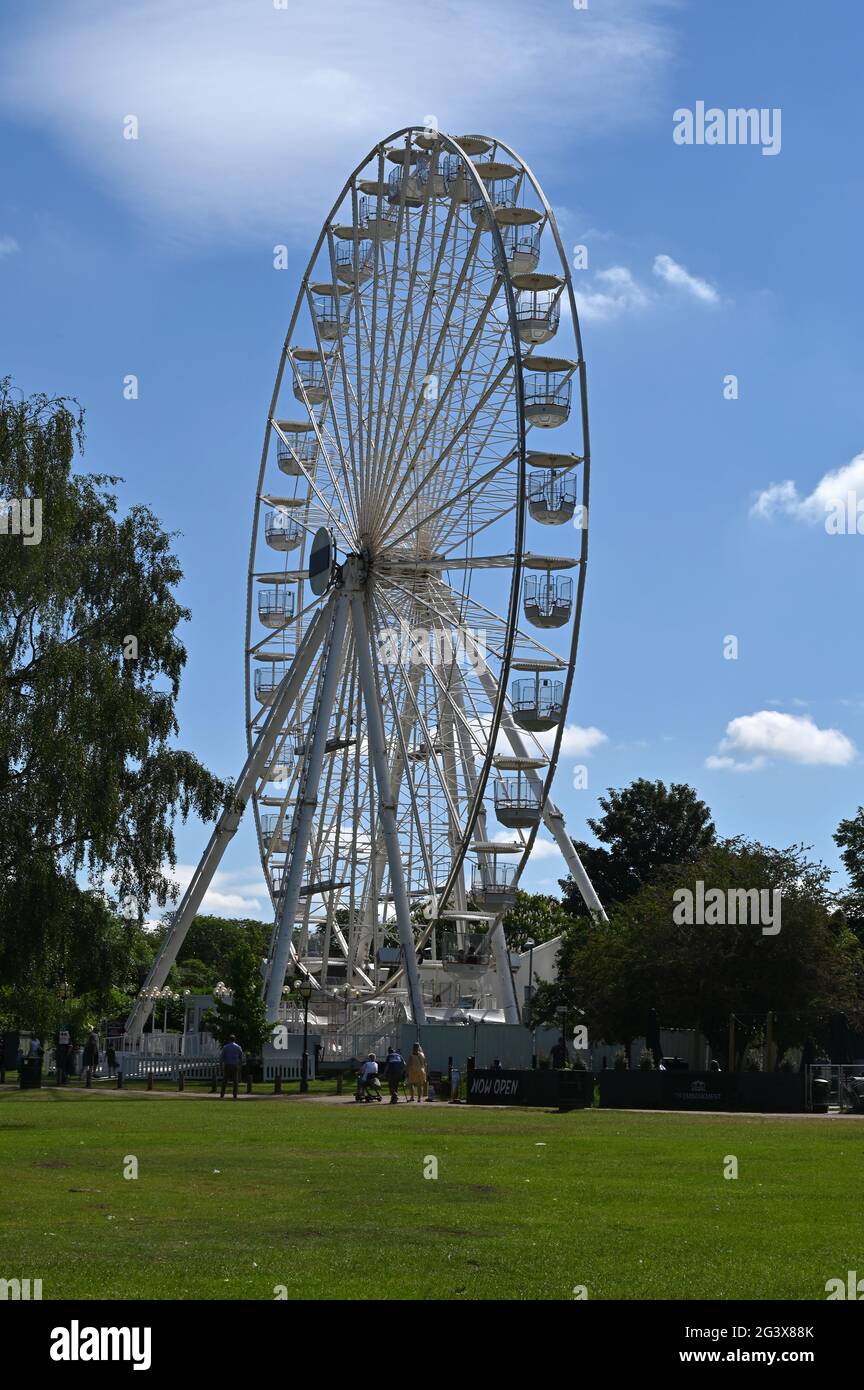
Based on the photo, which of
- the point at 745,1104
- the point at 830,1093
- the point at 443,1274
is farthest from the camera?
the point at 830,1093

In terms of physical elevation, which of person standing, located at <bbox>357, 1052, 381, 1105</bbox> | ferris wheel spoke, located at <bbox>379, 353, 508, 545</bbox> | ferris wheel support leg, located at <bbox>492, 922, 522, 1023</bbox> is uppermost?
ferris wheel spoke, located at <bbox>379, 353, 508, 545</bbox>

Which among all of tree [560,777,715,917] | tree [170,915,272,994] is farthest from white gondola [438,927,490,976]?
tree [170,915,272,994]

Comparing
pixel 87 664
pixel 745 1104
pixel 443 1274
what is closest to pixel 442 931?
pixel 745 1104

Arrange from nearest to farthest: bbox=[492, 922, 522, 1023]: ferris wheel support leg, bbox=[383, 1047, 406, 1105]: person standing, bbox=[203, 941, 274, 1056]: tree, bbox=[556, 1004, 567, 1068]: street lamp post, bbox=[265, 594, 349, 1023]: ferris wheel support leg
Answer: bbox=[383, 1047, 406, 1105]: person standing
bbox=[556, 1004, 567, 1068]: street lamp post
bbox=[203, 941, 274, 1056]: tree
bbox=[265, 594, 349, 1023]: ferris wheel support leg
bbox=[492, 922, 522, 1023]: ferris wheel support leg

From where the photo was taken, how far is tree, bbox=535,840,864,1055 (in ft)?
155

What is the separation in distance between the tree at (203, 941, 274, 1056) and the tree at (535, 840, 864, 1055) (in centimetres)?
906

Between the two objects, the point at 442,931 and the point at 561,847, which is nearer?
the point at 442,931

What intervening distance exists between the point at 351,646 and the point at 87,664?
780 inches

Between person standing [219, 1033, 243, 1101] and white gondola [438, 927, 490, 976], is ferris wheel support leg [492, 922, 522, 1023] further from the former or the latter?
person standing [219, 1033, 243, 1101]

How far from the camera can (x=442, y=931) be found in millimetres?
55562

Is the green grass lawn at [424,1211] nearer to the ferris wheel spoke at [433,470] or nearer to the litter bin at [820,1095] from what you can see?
the litter bin at [820,1095]

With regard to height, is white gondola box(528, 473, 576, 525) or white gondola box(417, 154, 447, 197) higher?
white gondola box(417, 154, 447, 197)

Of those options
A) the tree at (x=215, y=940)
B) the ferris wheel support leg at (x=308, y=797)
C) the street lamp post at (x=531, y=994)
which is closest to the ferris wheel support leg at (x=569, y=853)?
the street lamp post at (x=531, y=994)
